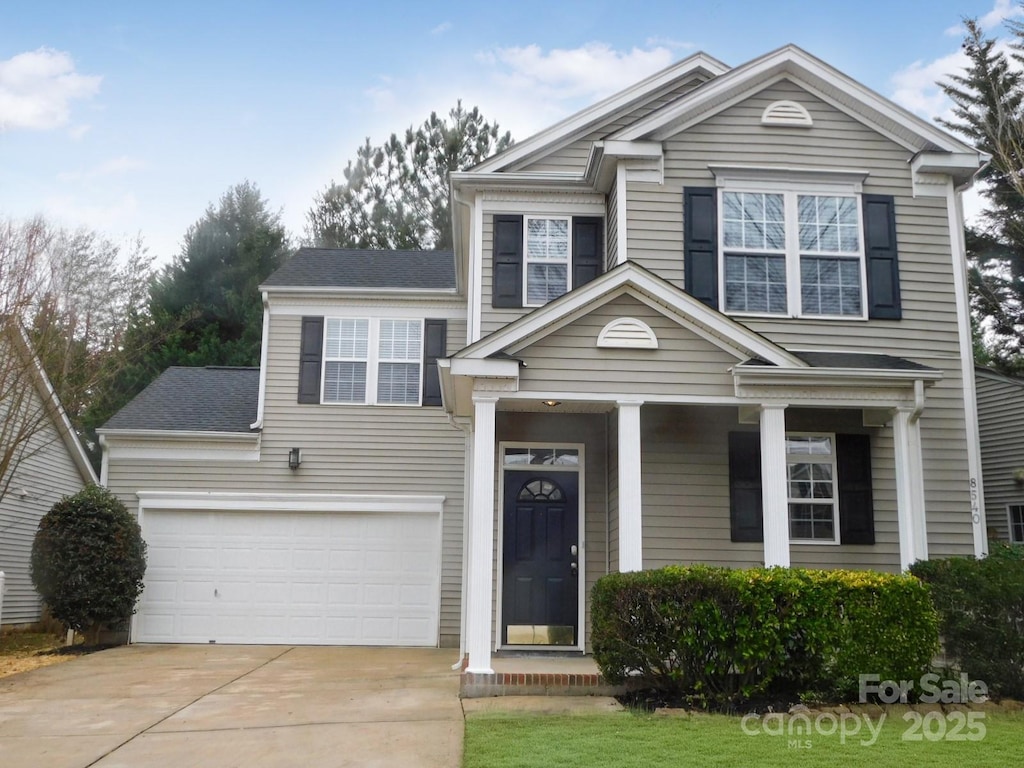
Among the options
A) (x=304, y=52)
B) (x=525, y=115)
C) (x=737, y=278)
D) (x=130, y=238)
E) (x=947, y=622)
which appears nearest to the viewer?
(x=947, y=622)

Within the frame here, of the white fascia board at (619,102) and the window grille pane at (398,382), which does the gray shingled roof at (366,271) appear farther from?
the white fascia board at (619,102)

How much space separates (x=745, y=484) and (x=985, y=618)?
2737 millimetres

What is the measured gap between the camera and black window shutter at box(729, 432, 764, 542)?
31.4ft

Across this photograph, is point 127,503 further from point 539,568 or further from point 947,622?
point 947,622

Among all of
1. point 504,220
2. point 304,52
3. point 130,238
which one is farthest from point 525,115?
point 504,220

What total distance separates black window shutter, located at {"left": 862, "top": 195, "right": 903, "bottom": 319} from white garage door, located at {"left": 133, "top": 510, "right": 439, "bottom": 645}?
6.79 meters

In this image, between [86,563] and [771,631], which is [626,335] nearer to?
[771,631]

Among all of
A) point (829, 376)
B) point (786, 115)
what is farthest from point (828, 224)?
point (829, 376)

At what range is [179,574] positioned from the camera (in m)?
13.0

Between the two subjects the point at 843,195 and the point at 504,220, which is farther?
the point at 504,220

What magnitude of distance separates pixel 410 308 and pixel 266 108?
22.9ft

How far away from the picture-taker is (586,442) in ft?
33.9

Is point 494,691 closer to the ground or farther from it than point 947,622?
closer to the ground

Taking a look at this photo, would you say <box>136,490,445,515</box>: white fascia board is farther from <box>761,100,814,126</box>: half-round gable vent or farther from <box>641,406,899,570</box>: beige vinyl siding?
<box>761,100,814,126</box>: half-round gable vent
